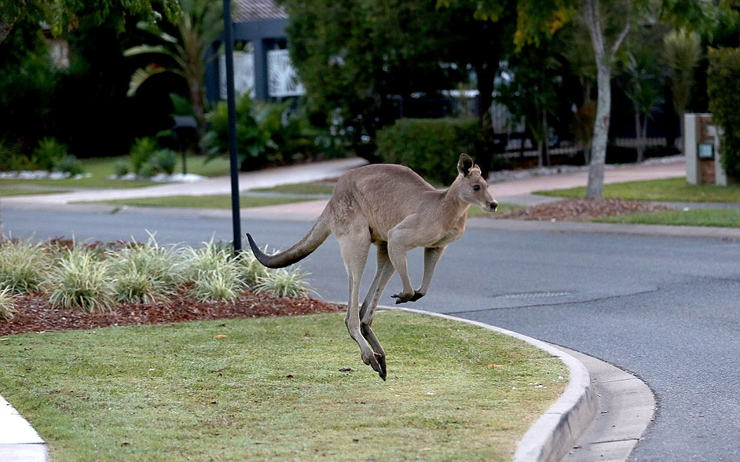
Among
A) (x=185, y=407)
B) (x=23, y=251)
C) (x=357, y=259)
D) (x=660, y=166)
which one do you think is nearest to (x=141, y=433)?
(x=185, y=407)

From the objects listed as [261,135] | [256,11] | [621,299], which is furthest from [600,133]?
[256,11]

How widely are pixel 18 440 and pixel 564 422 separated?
3.27m

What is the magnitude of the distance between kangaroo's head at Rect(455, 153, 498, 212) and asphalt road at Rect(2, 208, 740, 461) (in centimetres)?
181

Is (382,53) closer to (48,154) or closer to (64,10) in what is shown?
(48,154)

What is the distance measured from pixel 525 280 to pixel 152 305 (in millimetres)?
4671

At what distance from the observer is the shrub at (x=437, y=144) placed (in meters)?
24.6

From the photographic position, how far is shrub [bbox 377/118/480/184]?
24.6 metres

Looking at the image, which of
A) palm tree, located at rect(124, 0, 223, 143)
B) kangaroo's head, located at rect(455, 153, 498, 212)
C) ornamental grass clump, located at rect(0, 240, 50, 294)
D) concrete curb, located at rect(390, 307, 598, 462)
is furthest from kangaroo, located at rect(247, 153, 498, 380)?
palm tree, located at rect(124, 0, 223, 143)

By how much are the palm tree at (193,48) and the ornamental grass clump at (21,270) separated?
25.5 meters

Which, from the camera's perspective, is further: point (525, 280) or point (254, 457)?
point (525, 280)

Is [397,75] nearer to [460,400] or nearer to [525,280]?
[525,280]

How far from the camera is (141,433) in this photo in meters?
6.52

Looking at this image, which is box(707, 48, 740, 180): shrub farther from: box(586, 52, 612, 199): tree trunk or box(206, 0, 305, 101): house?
box(206, 0, 305, 101): house

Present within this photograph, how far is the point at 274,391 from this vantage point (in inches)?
299
